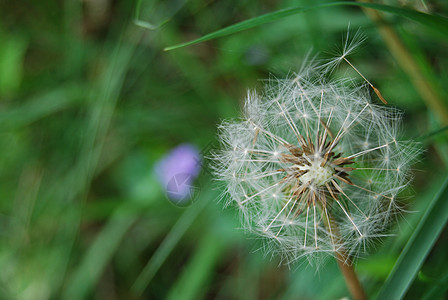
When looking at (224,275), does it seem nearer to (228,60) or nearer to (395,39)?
(228,60)

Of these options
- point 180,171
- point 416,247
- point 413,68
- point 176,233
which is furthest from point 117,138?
point 416,247

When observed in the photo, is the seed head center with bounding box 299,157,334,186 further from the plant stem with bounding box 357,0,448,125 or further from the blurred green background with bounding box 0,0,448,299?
the blurred green background with bounding box 0,0,448,299

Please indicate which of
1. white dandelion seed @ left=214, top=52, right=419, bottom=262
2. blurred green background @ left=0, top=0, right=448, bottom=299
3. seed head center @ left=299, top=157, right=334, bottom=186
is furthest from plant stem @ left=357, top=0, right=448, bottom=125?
seed head center @ left=299, top=157, right=334, bottom=186

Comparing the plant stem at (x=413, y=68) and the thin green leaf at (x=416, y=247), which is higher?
the plant stem at (x=413, y=68)

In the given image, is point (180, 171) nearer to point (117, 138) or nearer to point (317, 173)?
point (117, 138)

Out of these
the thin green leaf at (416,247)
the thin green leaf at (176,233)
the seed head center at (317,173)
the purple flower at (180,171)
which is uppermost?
the purple flower at (180,171)

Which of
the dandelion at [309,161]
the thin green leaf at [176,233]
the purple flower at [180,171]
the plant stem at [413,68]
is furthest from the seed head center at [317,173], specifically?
the purple flower at [180,171]

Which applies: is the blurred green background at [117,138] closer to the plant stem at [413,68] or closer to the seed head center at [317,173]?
the plant stem at [413,68]

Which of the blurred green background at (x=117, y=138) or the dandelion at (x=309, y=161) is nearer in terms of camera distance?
the dandelion at (x=309, y=161)
